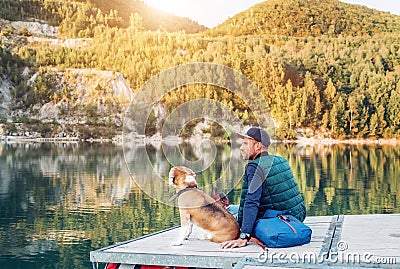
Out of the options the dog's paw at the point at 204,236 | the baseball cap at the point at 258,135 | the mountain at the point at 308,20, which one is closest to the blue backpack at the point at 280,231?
the dog's paw at the point at 204,236

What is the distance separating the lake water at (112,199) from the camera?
7934 mm

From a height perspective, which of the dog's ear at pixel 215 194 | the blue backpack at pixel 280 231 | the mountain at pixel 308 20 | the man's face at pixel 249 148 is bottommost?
the blue backpack at pixel 280 231

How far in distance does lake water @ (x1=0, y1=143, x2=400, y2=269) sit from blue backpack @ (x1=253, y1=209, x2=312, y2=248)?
0.87 meters

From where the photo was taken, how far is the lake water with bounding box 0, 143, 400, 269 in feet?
26.0

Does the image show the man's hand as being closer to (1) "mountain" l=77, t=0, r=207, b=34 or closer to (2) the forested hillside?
(2) the forested hillside

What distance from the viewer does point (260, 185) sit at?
4.43 metres

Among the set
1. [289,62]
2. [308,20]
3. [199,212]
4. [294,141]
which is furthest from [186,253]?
[308,20]

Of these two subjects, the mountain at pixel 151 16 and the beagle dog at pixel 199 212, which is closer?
the beagle dog at pixel 199 212

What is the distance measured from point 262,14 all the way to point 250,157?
393ft

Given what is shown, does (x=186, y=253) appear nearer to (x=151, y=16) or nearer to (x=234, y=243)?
(x=234, y=243)

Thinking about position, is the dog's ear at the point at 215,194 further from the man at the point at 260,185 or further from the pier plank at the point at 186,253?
the man at the point at 260,185

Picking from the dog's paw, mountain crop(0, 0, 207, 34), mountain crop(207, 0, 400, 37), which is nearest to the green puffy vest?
the dog's paw

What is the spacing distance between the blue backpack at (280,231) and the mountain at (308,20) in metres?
110

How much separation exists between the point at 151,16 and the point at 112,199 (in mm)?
131663
